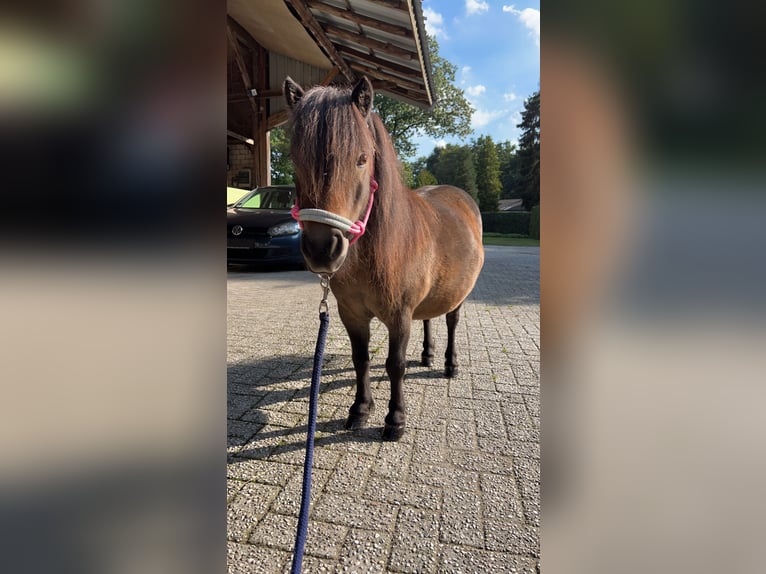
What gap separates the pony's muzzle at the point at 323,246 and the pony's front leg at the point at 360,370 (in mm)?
950

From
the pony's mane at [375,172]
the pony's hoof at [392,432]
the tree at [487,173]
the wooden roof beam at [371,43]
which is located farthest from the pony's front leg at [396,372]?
the tree at [487,173]

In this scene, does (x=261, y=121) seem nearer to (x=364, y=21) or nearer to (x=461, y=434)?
(x=364, y=21)

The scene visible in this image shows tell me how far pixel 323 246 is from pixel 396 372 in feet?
3.76

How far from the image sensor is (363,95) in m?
1.89

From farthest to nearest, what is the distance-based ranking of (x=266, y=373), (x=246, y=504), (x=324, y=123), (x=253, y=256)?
1. (x=253, y=256)
2. (x=266, y=373)
3. (x=246, y=504)
4. (x=324, y=123)

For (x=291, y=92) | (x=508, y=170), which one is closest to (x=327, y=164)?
(x=291, y=92)

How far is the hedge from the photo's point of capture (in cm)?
3359

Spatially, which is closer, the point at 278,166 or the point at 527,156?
the point at 278,166

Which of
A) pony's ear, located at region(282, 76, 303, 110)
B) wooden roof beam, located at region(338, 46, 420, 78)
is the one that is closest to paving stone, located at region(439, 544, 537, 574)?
pony's ear, located at region(282, 76, 303, 110)

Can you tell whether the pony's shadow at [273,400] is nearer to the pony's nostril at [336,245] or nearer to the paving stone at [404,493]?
the paving stone at [404,493]
